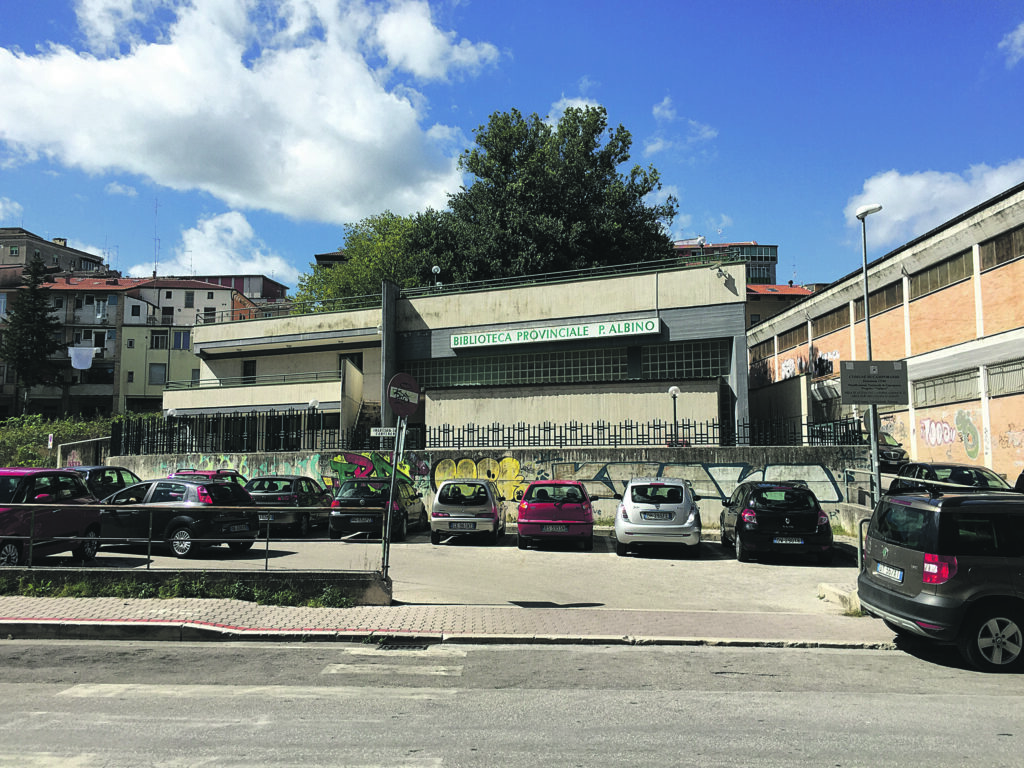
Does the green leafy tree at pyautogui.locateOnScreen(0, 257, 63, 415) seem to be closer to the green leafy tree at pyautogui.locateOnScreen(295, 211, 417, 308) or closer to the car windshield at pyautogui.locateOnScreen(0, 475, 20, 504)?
the green leafy tree at pyautogui.locateOnScreen(295, 211, 417, 308)

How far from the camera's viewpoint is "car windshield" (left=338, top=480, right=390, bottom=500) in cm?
1681

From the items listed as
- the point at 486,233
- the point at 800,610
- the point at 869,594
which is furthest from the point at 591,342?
the point at 869,594

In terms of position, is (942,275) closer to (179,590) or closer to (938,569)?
(938,569)

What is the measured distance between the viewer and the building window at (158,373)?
60.4m

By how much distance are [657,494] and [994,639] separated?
309 inches

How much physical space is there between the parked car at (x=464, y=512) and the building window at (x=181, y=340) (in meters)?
51.7

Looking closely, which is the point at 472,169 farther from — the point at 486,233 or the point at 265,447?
the point at 265,447

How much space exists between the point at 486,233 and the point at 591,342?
493 inches

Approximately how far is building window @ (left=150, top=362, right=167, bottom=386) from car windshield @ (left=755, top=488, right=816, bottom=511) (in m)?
58.4

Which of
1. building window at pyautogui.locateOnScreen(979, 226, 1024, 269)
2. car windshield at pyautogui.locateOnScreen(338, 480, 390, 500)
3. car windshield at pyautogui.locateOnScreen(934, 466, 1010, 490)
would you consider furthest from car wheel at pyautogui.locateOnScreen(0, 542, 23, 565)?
building window at pyautogui.locateOnScreen(979, 226, 1024, 269)

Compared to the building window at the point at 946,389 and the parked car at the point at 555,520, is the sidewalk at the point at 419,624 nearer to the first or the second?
the parked car at the point at 555,520

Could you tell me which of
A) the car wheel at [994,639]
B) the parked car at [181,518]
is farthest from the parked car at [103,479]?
the car wheel at [994,639]

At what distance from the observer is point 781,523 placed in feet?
43.9

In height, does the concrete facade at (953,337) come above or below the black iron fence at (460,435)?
above
